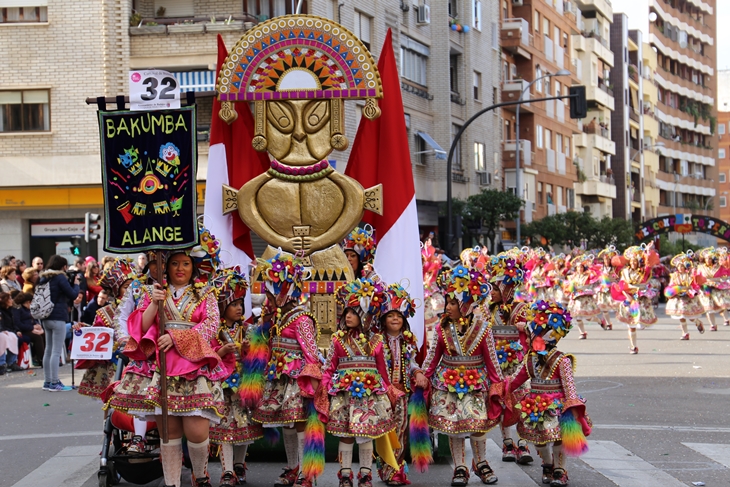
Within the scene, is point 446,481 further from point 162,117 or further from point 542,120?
point 542,120

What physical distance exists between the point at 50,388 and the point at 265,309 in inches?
296

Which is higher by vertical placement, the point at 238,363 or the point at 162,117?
the point at 162,117

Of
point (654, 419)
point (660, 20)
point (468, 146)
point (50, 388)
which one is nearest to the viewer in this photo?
point (654, 419)

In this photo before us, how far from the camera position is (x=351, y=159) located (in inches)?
431

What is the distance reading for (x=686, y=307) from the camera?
2380 centimetres

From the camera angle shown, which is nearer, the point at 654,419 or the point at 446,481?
the point at 446,481

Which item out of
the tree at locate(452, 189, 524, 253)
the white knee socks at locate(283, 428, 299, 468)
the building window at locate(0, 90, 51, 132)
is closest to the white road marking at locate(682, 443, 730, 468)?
the white knee socks at locate(283, 428, 299, 468)

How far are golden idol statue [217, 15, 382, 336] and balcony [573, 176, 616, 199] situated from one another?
54.8 meters

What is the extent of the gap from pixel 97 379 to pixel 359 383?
10.2 ft

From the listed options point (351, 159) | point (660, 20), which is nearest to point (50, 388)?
point (351, 159)

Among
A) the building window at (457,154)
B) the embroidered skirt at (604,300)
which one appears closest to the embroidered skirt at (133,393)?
the embroidered skirt at (604,300)

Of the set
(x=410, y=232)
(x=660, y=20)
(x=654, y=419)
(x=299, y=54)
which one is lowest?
(x=654, y=419)

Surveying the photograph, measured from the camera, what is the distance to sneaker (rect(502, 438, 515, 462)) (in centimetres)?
966

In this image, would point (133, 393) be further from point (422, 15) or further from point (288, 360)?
point (422, 15)
